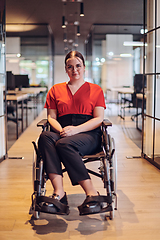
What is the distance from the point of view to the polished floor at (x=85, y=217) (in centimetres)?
179

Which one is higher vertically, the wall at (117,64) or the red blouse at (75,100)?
the wall at (117,64)

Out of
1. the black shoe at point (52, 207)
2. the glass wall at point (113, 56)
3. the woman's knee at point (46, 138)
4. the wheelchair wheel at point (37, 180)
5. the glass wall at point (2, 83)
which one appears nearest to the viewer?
the black shoe at point (52, 207)

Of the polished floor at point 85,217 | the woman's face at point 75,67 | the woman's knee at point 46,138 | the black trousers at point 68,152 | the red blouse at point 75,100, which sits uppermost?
the woman's face at point 75,67

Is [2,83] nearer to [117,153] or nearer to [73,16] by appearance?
[117,153]

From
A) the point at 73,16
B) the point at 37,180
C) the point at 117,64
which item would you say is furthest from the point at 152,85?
the point at 117,64

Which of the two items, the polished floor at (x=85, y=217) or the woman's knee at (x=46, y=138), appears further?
the woman's knee at (x=46, y=138)

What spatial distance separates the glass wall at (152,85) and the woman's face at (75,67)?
1257 millimetres

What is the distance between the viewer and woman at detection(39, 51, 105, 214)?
190 centimetres

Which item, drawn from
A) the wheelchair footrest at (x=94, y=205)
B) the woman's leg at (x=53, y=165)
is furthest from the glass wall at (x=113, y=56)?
the wheelchair footrest at (x=94, y=205)

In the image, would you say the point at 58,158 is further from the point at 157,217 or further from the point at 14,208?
the point at 157,217

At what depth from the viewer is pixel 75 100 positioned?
7.38 feet

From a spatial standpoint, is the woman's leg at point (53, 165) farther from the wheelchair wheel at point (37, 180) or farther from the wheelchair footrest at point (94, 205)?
the wheelchair footrest at point (94, 205)

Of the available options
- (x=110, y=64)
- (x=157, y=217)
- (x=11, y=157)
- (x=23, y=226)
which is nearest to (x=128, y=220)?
(x=157, y=217)

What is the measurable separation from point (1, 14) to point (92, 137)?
2.18 m
